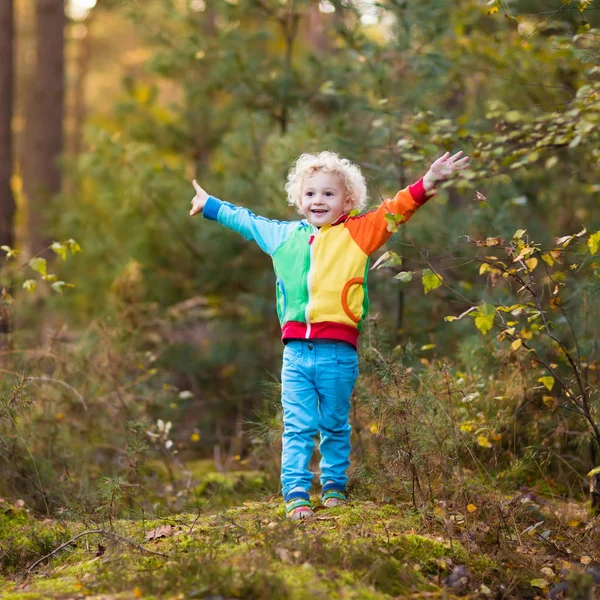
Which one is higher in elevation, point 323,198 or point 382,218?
point 323,198

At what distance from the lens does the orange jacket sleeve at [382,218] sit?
13.5 ft

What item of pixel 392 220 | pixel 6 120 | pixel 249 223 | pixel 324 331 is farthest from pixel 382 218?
pixel 6 120

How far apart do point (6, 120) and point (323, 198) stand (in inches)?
255

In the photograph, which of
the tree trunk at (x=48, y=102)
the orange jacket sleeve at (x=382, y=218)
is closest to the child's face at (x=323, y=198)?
the orange jacket sleeve at (x=382, y=218)

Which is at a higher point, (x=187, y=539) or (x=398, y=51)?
(x=398, y=51)

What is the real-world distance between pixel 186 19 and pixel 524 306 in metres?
6.10

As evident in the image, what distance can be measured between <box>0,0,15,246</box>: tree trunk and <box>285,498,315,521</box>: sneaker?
597 centimetres

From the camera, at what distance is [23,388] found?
14.8 ft

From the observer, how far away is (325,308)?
409cm

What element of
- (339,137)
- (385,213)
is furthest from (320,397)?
(339,137)

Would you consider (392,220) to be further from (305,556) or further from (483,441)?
(305,556)

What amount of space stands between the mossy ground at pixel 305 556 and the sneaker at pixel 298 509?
58mm

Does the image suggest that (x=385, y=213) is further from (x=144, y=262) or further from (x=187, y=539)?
(x=144, y=262)

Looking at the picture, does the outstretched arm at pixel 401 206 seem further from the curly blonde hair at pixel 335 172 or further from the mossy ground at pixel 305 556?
the mossy ground at pixel 305 556
